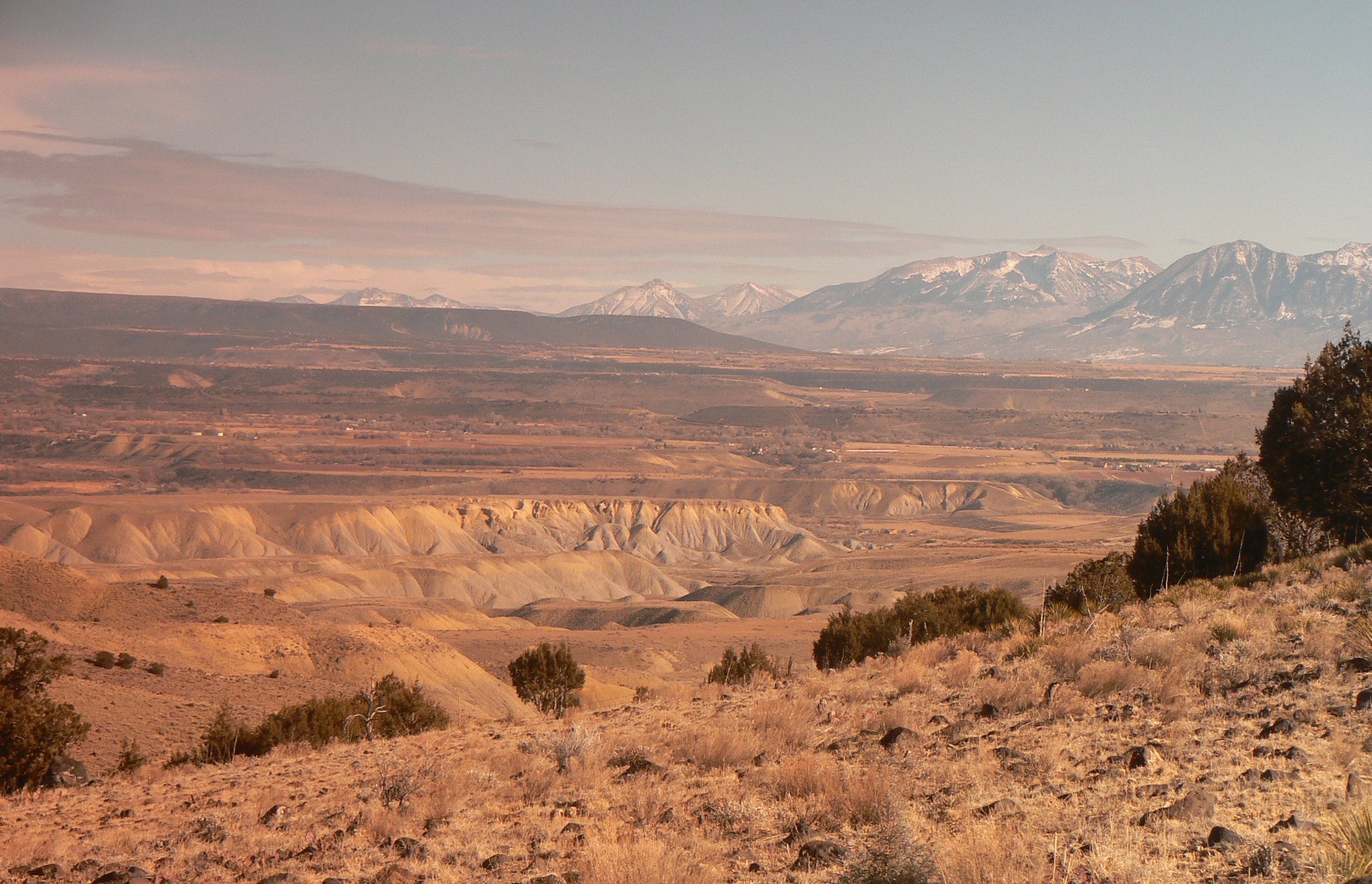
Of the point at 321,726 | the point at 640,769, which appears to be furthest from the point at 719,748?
the point at 321,726

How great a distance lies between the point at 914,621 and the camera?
29422mm

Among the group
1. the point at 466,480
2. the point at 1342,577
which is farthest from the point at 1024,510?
the point at 1342,577

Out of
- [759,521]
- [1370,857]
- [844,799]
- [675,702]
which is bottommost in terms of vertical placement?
[759,521]

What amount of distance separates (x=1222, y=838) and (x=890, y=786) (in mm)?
2745

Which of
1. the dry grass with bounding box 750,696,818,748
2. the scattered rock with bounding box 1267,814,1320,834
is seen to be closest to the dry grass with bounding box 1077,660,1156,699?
the dry grass with bounding box 750,696,818,748

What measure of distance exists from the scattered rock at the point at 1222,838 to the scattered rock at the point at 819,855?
2585mm

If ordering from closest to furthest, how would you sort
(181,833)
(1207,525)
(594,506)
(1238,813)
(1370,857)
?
(1370,857), (1238,813), (181,833), (1207,525), (594,506)

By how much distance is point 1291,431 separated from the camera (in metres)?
33.1

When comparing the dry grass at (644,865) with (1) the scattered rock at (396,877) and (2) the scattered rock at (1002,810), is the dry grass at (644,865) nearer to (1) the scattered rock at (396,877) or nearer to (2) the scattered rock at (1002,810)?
(1) the scattered rock at (396,877)

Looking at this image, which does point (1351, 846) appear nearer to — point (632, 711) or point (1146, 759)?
point (1146, 759)

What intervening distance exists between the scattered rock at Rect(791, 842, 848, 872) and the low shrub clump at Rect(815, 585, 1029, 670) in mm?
17831

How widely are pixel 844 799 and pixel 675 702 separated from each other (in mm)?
9638

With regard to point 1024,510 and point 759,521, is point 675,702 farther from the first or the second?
point 1024,510

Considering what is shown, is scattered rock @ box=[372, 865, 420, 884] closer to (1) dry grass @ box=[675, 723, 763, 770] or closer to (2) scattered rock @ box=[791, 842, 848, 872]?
(2) scattered rock @ box=[791, 842, 848, 872]
